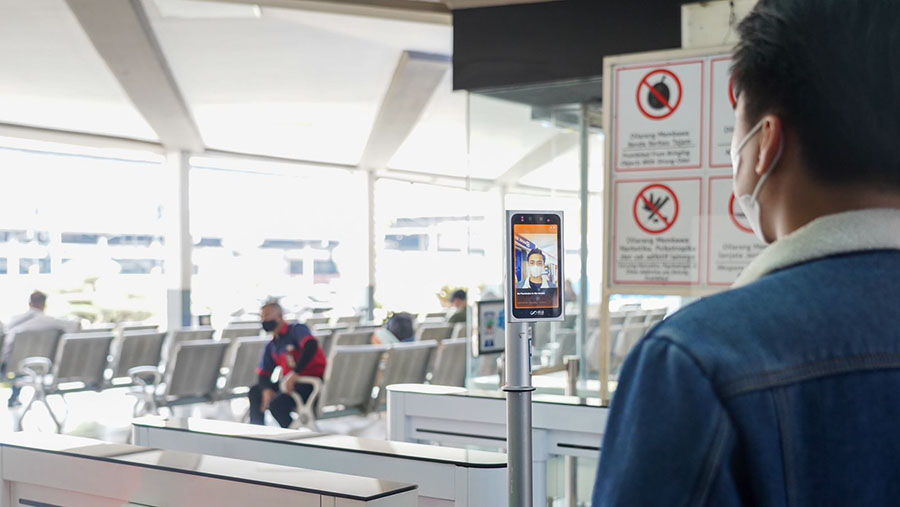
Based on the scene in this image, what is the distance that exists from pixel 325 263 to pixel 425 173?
2.84 m

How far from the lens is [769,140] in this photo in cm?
91

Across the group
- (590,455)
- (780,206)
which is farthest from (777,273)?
(590,455)

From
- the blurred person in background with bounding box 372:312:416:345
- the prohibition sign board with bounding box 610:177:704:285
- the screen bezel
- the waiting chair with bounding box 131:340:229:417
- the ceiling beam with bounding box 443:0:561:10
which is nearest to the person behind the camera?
the screen bezel

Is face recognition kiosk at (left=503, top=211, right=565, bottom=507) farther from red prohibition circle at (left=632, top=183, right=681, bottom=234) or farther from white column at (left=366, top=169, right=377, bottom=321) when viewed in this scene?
white column at (left=366, top=169, right=377, bottom=321)

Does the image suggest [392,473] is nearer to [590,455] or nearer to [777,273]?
[590,455]

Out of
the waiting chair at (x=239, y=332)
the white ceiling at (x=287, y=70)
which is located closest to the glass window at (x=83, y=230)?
the white ceiling at (x=287, y=70)

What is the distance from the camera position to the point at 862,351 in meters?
0.81

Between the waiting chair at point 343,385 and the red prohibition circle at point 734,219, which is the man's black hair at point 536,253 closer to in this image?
the red prohibition circle at point 734,219

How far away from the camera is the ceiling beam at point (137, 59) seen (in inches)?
307

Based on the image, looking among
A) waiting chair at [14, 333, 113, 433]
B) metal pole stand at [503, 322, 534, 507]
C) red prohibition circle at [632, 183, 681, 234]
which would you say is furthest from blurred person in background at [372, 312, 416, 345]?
metal pole stand at [503, 322, 534, 507]

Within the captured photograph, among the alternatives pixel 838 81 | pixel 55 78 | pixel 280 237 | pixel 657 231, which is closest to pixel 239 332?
pixel 55 78

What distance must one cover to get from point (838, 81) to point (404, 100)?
11.1m

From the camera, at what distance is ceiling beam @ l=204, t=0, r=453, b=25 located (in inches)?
294

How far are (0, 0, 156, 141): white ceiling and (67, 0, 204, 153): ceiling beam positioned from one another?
148 millimetres
